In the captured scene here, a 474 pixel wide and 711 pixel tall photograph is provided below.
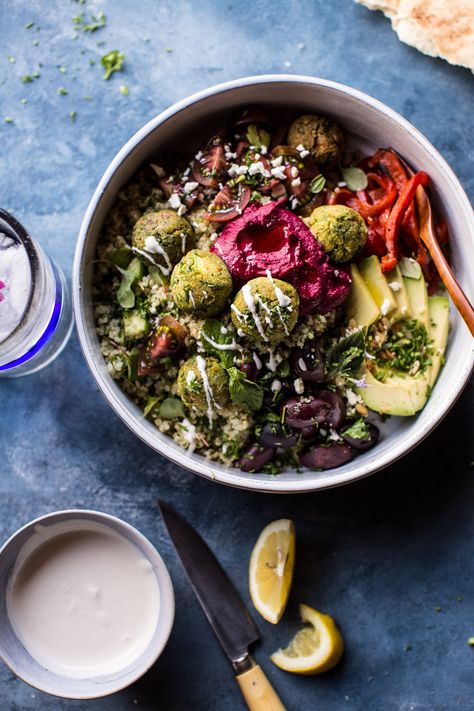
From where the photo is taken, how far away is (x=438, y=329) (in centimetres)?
213

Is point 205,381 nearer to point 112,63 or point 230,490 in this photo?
point 230,490

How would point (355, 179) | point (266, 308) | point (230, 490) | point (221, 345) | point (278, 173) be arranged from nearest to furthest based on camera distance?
point (266, 308) → point (221, 345) → point (278, 173) → point (355, 179) → point (230, 490)

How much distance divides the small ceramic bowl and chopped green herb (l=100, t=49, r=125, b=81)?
1388mm

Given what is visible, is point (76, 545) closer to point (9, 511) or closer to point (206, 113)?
point (9, 511)

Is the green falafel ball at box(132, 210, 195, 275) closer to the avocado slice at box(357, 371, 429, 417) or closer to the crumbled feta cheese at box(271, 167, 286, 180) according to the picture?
the crumbled feta cheese at box(271, 167, 286, 180)

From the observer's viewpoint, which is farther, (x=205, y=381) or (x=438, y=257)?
(x=438, y=257)

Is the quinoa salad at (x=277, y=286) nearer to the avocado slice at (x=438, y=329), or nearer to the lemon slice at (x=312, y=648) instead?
the avocado slice at (x=438, y=329)

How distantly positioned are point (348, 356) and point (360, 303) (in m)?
0.16

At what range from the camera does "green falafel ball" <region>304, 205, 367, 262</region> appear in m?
1.95

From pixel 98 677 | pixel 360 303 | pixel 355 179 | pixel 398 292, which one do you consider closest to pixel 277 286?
pixel 360 303

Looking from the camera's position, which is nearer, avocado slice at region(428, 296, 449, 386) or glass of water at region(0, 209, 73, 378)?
glass of water at region(0, 209, 73, 378)

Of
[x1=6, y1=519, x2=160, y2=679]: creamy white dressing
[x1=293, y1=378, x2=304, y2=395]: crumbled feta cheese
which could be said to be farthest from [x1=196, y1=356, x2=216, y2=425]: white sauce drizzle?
[x1=6, y1=519, x2=160, y2=679]: creamy white dressing

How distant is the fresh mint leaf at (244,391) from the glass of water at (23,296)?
0.58 metres

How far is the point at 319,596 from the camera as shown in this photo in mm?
2311
